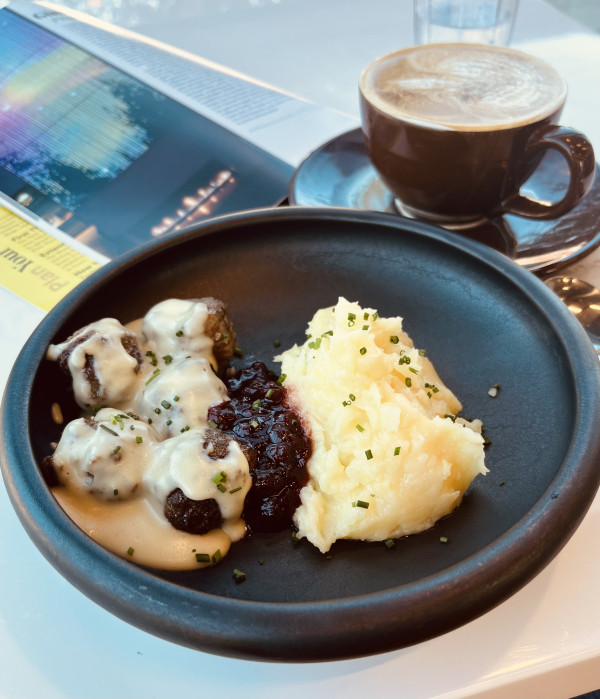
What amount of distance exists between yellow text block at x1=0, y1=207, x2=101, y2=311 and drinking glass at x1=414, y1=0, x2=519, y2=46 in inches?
68.6

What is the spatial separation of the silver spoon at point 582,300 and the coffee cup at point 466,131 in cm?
25

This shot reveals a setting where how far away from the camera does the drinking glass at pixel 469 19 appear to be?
9.45 feet

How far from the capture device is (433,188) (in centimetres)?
208

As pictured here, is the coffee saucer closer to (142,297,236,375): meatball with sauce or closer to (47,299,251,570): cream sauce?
(142,297,236,375): meatball with sauce

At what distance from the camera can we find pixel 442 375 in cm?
175

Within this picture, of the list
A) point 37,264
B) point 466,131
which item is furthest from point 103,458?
point 466,131

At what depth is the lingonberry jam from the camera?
1.44 meters

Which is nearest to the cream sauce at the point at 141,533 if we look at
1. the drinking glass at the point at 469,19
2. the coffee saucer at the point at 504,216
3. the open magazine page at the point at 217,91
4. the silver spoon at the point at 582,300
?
A: the silver spoon at the point at 582,300

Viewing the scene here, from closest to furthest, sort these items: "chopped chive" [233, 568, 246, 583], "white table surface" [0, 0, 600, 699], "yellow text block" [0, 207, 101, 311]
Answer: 1. "white table surface" [0, 0, 600, 699]
2. "chopped chive" [233, 568, 246, 583]
3. "yellow text block" [0, 207, 101, 311]

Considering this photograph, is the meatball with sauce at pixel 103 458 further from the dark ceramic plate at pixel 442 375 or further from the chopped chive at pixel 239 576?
the chopped chive at pixel 239 576

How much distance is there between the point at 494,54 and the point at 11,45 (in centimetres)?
188

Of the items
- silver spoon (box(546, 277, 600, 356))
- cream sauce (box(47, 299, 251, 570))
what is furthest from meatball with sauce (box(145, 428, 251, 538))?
→ silver spoon (box(546, 277, 600, 356))

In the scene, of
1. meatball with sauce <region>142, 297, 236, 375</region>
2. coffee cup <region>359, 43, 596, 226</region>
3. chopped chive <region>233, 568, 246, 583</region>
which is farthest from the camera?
coffee cup <region>359, 43, 596, 226</region>

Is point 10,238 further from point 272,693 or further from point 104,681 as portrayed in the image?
point 272,693
